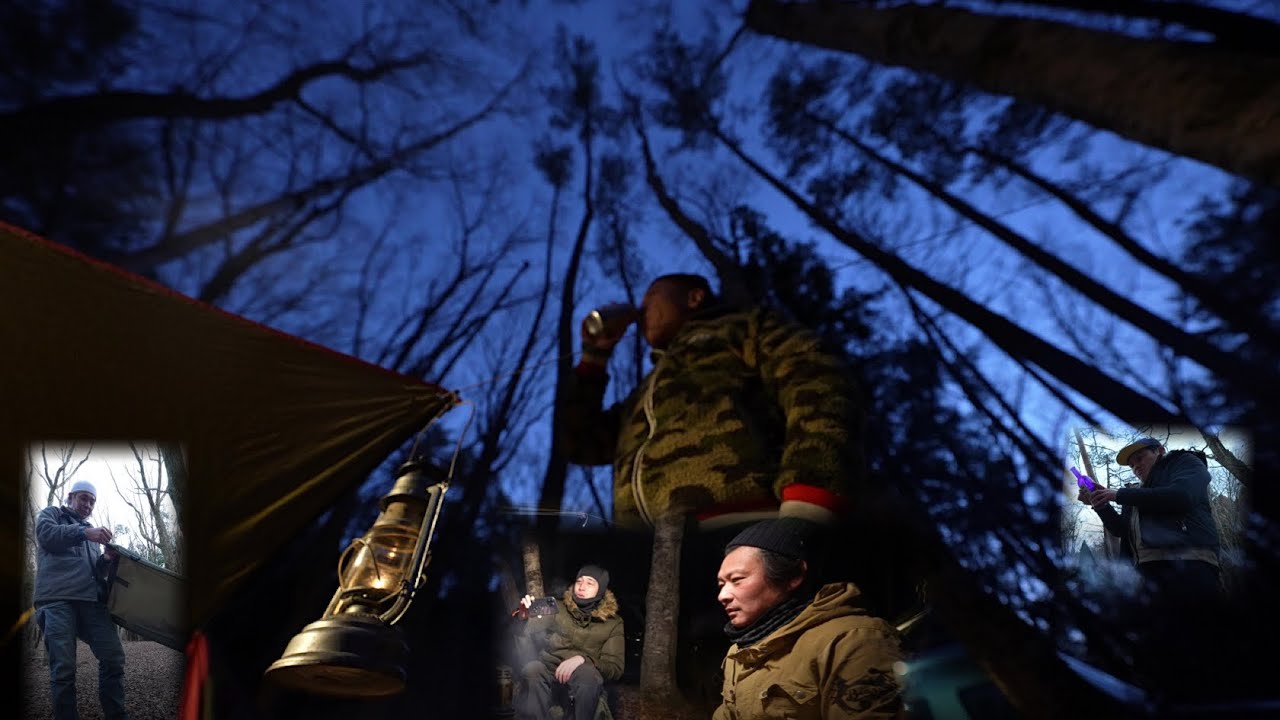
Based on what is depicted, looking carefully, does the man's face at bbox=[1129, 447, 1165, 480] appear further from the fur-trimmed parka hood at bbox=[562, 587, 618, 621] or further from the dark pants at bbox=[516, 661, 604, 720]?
the dark pants at bbox=[516, 661, 604, 720]

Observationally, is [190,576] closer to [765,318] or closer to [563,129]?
[765,318]

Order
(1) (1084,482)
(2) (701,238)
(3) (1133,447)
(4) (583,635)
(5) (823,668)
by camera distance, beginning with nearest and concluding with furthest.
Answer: (5) (823,668)
(4) (583,635)
(3) (1133,447)
(1) (1084,482)
(2) (701,238)

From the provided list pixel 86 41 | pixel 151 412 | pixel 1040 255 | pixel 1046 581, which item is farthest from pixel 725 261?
pixel 86 41

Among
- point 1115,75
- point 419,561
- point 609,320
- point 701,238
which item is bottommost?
point 419,561

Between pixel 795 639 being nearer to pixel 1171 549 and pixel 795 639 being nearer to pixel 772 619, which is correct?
pixel 772 619

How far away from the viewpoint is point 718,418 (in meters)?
1.80

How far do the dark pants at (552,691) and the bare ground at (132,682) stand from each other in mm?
1244

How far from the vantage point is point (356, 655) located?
1.62m

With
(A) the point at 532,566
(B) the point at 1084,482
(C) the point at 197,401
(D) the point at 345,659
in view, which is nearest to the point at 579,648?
Result: (A) the point at 532,566

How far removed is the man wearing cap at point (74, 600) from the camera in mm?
2100

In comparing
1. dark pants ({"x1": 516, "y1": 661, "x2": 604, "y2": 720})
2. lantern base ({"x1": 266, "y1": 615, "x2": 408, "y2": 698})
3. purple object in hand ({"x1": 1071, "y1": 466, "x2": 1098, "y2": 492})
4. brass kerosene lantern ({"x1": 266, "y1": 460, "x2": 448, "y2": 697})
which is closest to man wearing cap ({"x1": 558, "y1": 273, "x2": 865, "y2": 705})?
dark pants ({"x1": 516, "y1": 661, "x2": 604, "y2": 720})

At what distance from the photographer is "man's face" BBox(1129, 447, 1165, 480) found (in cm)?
215

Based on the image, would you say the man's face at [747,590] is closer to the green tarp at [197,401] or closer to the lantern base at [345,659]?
the lantern base at [345,659]

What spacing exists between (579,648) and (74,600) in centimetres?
166
